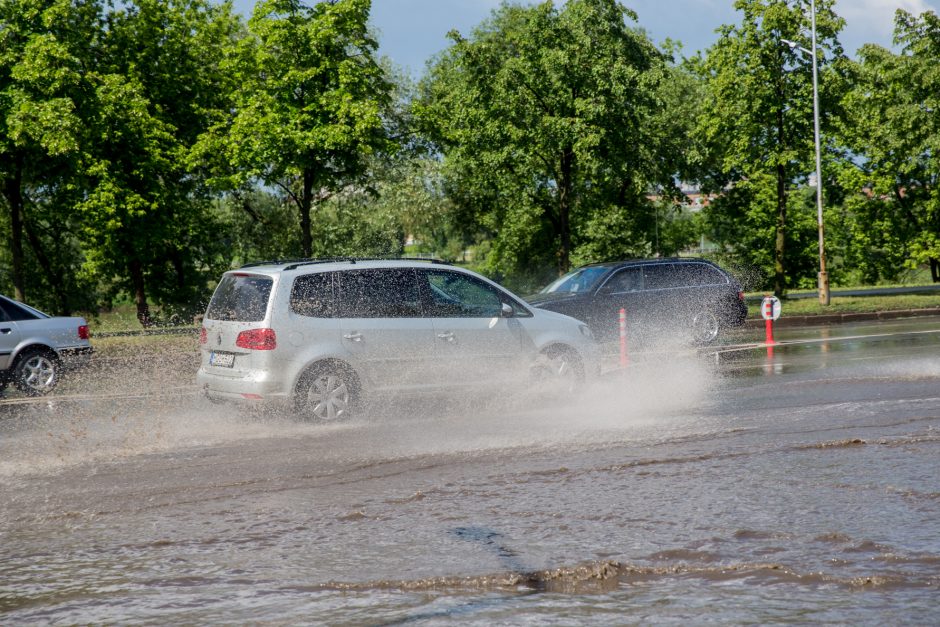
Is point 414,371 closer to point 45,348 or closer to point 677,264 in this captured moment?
point 45,348

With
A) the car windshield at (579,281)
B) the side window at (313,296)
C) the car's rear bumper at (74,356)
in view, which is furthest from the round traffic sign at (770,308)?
the car's rear bumper at (74,356)

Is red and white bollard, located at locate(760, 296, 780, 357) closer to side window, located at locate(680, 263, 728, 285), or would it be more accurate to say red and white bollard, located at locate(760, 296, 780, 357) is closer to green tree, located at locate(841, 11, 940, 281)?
side window, located at locate(680, 263, 728, 285)

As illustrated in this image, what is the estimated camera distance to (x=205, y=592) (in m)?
4.70

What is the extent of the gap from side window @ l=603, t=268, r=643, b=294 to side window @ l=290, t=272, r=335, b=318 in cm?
888

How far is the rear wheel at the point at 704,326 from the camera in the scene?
19188 mm

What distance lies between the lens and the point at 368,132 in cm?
2698

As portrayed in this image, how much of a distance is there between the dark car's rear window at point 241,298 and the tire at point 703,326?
35.6ft

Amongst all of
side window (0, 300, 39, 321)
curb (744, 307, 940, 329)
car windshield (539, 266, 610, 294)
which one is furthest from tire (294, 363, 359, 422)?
curb (744, 307, 940, 329)

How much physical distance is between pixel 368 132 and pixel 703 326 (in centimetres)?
1157

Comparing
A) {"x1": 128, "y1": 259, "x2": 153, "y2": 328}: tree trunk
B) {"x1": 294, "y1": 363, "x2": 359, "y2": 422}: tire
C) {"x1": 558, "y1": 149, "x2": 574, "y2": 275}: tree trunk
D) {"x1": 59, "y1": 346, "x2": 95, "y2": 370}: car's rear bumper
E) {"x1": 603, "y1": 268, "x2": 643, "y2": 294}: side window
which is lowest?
{"x1": 294, "y1": 363, "x2": 359, "y2": 422}: tire

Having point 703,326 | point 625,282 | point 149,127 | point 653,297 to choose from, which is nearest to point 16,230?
point 149,127

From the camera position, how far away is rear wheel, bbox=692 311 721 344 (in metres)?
19.2

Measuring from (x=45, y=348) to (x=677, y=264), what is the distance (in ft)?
36.2

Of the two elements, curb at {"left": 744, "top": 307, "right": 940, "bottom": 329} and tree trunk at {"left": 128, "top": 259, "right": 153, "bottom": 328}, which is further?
tree trunk at {"left": 128, "top": 259, "right": 153, "bottom": 328}
